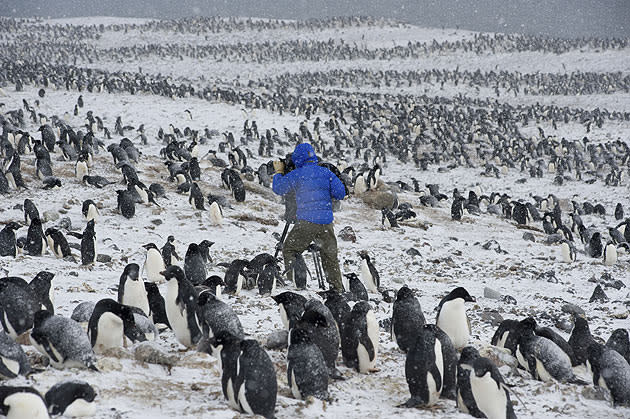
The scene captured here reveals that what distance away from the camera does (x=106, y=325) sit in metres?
4.38

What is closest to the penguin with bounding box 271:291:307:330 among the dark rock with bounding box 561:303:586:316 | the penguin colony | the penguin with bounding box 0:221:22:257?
the penguin colony

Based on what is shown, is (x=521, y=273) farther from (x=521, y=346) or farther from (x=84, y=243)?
(x=84, y=243)

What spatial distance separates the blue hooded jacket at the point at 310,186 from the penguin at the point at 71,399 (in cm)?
361

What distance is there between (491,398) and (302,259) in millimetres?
4134

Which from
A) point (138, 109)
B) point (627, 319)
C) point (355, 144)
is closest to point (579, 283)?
point (627, 319)

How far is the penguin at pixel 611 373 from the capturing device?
4.66 m

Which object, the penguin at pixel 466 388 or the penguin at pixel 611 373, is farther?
the penguin at pixel 611 373

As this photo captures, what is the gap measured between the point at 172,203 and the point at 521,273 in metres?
7.69

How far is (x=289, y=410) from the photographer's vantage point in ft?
12.5

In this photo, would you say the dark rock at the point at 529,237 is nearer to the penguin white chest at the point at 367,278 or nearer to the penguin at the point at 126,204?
the penguin white chest at the point at 367,278

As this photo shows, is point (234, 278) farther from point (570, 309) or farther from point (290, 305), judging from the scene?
point (570, 309)

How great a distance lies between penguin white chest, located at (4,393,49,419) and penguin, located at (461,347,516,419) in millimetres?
2927

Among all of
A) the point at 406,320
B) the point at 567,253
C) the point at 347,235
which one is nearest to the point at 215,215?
the point at 347,235

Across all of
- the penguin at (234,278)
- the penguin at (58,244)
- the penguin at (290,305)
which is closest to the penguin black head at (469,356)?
the penguin at (290,305)
